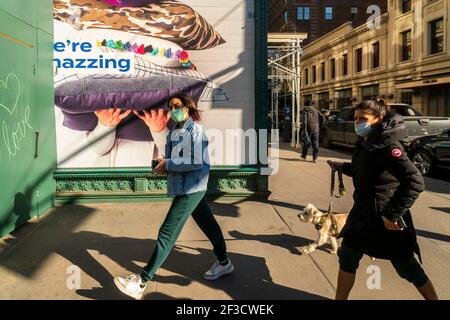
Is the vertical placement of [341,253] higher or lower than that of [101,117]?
lower

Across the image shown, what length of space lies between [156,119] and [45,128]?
1.65m

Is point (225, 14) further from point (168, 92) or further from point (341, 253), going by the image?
point (341, 253)

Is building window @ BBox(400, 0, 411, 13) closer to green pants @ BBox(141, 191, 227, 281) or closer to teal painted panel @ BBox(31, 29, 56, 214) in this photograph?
teal painted panel @ BBox(31, 29, 56, 214)

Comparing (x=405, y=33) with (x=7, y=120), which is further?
(x=405, y=33)

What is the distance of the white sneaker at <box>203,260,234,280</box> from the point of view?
4113mm

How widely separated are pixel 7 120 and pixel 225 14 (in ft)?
12.0

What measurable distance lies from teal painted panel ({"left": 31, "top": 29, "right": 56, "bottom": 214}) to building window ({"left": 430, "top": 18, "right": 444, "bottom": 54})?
83.8 ft

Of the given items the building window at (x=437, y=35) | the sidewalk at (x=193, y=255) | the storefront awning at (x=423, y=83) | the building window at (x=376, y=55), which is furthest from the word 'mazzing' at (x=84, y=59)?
the building window at (x=376, y=55)

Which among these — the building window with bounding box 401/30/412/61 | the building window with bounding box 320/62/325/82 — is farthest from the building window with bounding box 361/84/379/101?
the building window with bounding box 320/62/325/82

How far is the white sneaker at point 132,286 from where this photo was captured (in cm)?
358

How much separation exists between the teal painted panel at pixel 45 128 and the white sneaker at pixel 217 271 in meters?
3.20

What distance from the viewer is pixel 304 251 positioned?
4793mm

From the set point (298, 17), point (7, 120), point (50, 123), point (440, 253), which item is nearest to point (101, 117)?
point (50, 123)

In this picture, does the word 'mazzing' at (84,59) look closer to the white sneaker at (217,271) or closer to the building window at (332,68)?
the white sneaker at (217,271)
